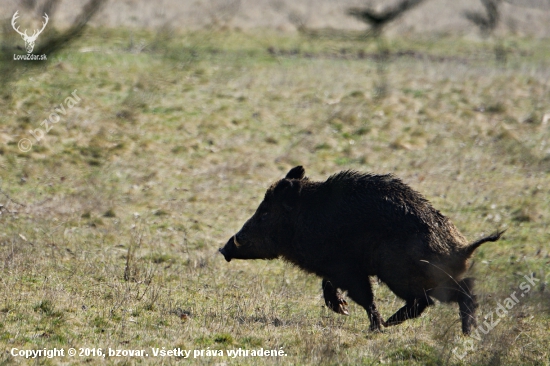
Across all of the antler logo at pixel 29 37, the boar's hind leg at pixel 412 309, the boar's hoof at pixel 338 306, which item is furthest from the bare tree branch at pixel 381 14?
the boar's hoof at pixel 338 306

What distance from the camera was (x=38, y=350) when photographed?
19.1ft

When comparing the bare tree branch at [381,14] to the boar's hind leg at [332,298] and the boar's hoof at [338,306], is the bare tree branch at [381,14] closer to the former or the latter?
the boar's hind leg at [332,298]

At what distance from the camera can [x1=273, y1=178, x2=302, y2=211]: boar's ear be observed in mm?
8352

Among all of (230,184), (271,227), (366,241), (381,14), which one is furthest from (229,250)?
(230,184)

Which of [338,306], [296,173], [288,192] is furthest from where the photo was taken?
[296,173]

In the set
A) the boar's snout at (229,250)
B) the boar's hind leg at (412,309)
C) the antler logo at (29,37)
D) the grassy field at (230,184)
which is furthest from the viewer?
the boar's snout at (229,250)

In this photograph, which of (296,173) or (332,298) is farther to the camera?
(296,173)

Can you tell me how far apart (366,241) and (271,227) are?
1.43 metres

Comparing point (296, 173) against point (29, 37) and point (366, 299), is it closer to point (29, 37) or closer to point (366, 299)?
point (366, 299)

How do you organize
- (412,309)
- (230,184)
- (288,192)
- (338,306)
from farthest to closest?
(230,184) < (288,192) < (338,306) < (412,309)

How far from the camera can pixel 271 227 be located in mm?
8594

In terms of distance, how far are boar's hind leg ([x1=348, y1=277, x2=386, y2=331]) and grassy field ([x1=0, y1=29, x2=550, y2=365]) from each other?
0.76 ft

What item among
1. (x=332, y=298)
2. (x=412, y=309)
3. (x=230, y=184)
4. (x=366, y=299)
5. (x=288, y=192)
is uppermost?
(x=288, y=192)

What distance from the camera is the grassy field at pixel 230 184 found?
629cm
